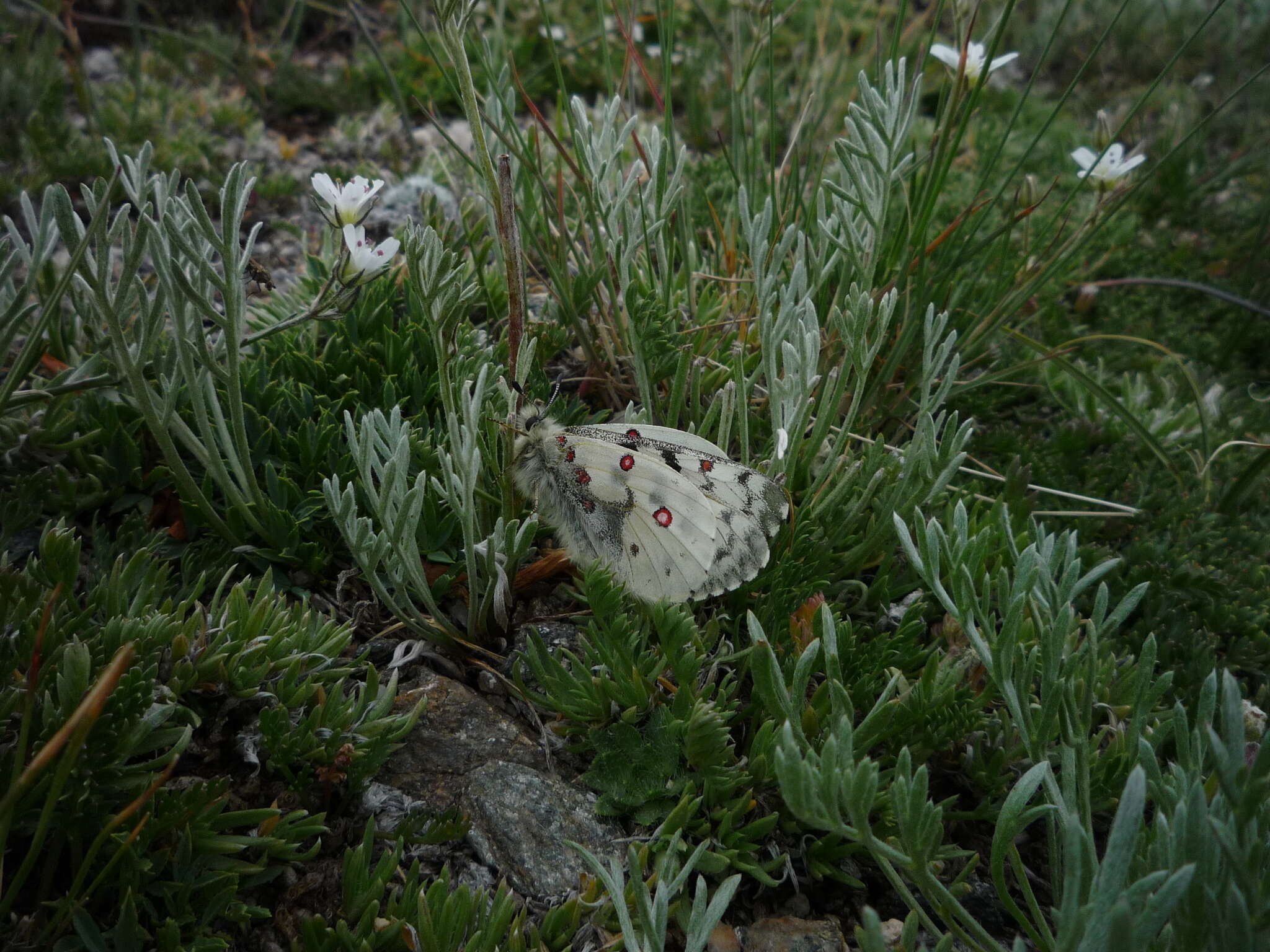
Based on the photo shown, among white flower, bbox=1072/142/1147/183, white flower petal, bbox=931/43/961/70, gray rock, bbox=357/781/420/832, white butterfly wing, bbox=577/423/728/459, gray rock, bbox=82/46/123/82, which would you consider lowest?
gray rock, bbox=357/781/420/832

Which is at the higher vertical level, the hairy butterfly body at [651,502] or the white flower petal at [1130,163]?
the white flower petal at [1130,163]

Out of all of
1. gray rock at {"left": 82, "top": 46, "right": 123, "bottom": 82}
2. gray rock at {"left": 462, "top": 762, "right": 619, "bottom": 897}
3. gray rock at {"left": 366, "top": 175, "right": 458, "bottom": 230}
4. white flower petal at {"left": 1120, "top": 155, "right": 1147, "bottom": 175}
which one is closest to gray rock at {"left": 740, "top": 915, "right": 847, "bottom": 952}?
gray rock at {"left": 462, "top": 762, "right": 619, "bottom": 897}

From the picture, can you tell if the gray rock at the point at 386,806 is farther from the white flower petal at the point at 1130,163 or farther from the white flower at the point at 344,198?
the white flower petal at the point at 1130,163

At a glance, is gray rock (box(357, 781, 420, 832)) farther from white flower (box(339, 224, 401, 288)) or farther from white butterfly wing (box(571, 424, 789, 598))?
white flower (box(339, 224, 401, 288))

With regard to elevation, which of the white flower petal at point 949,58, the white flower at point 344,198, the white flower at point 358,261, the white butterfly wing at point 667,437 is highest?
the white flower petal at point 949,58

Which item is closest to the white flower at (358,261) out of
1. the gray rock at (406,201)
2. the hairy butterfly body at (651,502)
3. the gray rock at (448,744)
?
the hairy butterfly body at (651,502)
